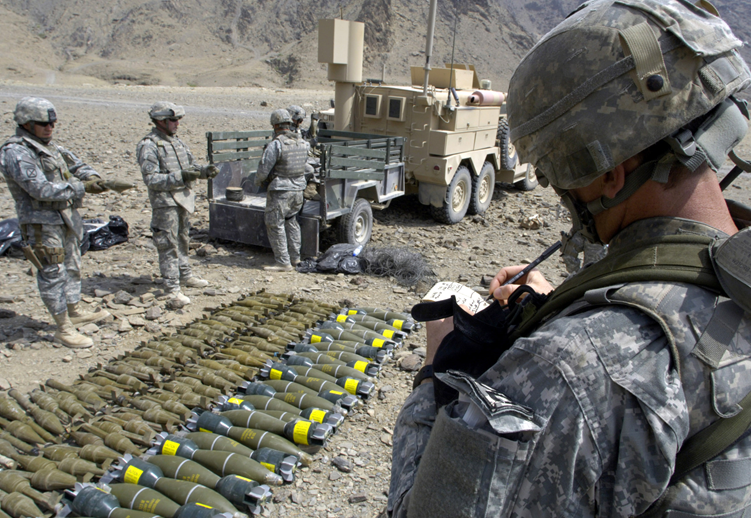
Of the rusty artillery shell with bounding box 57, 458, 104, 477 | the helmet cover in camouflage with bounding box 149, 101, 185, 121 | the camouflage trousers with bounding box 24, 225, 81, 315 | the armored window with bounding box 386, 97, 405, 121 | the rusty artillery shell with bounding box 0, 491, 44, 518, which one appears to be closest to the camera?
the rusty artillery shell with bounding box 0, 491, 44, 518

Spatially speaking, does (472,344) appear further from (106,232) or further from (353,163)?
(106,232)

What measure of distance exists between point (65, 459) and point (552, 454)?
127 inches

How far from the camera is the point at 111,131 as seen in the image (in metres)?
14.8

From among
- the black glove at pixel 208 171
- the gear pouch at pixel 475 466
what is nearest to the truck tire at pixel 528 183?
the black glove at pixel 208 171

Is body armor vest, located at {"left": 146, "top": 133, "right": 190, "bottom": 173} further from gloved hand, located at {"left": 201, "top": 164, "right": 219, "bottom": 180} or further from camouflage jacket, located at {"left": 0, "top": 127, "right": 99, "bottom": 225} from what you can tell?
camouflage jacket, located at {"left": 0, "top": 127, "right": 99, "bottom": 225}

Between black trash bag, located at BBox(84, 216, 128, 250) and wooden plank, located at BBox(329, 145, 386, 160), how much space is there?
10.2 ft

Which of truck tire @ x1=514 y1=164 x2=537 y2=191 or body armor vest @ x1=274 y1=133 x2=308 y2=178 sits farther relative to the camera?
truck tire @ x1=514 y1=164 x2=537 y2=191

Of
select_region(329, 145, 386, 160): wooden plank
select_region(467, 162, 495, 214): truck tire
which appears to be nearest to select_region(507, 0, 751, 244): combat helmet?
select_region(329, 145, 386, 160): wooden plank

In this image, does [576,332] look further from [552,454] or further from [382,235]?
[382,235]

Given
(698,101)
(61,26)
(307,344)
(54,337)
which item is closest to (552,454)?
(698,101)

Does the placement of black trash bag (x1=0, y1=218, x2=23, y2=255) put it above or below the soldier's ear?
below

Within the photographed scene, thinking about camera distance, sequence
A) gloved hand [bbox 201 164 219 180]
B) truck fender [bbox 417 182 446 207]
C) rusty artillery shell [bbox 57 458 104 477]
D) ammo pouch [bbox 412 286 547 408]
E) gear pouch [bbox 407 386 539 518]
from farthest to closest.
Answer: truck fender [bbox 417 182 446 207] < gloved hand [bbox 201 164 219 180] < rusty artillery shell [bbox 57 458 104 477] < ammo pouch [bbox 412 286 547 408] < gear pouch [bbox 407 386 539 518]

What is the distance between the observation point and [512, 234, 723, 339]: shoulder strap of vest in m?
1.01

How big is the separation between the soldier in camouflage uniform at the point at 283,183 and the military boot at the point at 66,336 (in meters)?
2.46
